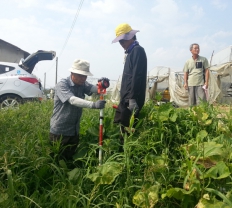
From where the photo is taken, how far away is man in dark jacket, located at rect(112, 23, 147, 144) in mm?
2947

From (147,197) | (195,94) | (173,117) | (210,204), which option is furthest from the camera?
(195,94)

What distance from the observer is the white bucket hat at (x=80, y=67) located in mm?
2791

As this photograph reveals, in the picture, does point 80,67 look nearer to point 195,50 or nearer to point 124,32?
point 124,32

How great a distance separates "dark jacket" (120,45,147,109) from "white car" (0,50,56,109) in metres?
4.65

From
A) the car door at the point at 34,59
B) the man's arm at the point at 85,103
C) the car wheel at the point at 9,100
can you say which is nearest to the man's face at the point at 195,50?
the man's arm at the point at 85,103

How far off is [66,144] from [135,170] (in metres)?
0.98

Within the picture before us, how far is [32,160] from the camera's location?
8.08ft

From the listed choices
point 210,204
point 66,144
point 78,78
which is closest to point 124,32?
A: point 78,78

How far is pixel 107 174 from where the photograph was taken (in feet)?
7.45

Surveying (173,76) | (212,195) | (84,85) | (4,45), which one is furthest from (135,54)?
(4,45)

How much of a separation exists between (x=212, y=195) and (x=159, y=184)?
415 mm

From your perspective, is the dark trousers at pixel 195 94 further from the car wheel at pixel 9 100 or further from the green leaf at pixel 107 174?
the car wheel at pixel 9 100

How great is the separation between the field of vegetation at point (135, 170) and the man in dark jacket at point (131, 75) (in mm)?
227

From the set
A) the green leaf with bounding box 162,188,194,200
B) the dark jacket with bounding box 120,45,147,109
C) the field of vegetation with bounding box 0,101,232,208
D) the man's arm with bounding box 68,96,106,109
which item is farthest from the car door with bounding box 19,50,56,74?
the green leaf with bounding box 162,188,194,200
